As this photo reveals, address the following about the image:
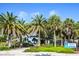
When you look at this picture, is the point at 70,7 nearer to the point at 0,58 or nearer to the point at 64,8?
the point at 64,8

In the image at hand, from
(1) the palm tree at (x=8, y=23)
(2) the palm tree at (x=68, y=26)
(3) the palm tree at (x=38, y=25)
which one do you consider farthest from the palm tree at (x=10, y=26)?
(2) the palm tree at (x=68, y=26)

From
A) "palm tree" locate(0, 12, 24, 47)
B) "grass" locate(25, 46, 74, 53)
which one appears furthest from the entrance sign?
"palm tree" locate(0, 12, 24, 47)

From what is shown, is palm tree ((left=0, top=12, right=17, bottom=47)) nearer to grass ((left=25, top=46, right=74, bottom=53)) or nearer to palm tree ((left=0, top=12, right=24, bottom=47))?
palm tree ((left=0, top=12, right=24, bottom=47))

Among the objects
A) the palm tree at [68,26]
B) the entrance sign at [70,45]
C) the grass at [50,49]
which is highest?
the palm tree at [68,26]

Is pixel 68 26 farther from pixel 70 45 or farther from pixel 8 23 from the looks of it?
pixel 8 23

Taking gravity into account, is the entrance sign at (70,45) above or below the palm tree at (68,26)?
below

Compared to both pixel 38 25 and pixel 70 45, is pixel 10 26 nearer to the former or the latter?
pixel 38 25

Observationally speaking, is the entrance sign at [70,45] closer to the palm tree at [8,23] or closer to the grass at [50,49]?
the grass at [50,49]

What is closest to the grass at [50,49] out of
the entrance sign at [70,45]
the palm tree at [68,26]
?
the entrance sign at [70,45]

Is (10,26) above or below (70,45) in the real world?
above

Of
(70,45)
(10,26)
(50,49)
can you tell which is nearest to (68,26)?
(70,45)

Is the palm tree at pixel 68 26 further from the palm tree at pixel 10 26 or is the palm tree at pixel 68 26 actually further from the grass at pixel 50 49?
the palm tree at pixel 10 26

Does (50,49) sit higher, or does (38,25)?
(38,25)

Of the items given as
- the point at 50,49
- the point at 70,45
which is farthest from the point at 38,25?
the point at 70,45
